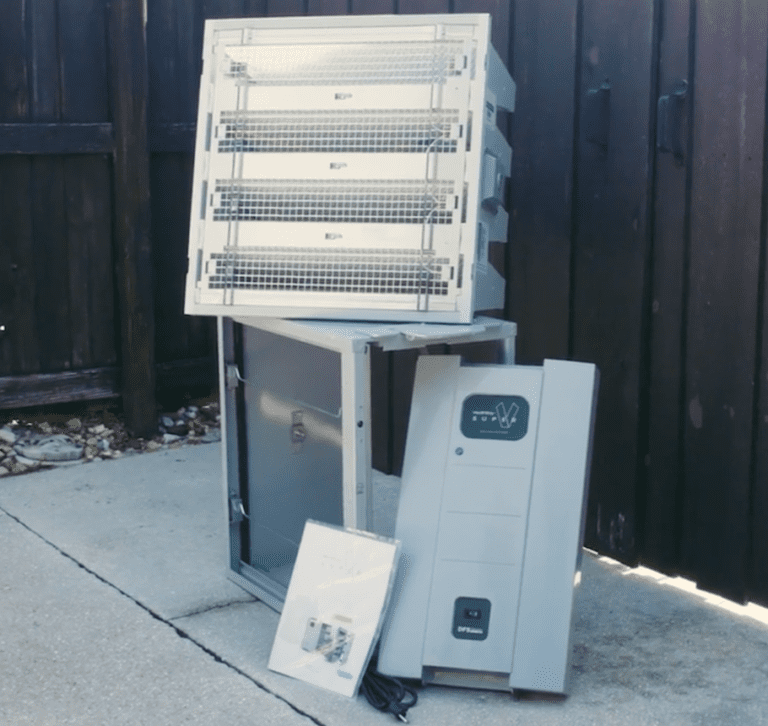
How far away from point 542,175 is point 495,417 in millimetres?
1174

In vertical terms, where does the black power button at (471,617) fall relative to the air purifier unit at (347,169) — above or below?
below

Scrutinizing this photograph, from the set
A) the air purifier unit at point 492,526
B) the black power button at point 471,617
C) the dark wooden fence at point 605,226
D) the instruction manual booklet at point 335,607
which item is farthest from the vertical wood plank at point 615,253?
the instruction manual booklet at point 335,607

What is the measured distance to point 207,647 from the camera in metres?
3.11

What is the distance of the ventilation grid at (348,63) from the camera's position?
304cm

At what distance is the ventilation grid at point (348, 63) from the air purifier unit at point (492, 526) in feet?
2.43

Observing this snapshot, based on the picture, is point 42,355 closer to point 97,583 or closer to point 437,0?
point 97,583

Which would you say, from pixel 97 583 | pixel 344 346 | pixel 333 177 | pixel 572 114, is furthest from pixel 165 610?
pixel 572 114

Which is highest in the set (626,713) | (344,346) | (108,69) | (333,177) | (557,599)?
(108,69)

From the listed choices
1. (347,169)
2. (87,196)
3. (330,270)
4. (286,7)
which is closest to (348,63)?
(347,169)

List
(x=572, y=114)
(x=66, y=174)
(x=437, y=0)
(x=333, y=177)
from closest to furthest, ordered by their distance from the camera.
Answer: (x=333, y=177) → (x=572, y=114) → (x=437, y=0) → (x=66, y=174)

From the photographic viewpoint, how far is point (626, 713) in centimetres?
275

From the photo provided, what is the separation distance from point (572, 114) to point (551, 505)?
143 centimetres

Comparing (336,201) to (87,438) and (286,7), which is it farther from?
(87,438)

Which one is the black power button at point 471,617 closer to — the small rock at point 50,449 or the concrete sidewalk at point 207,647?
the concrete sidewalk at point 207,647
